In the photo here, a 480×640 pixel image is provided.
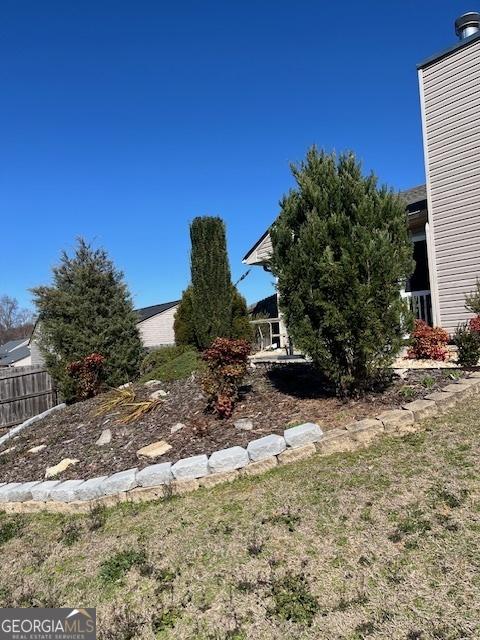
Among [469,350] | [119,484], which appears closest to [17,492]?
[119,484]

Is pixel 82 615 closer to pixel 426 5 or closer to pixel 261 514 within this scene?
pixel 261 514

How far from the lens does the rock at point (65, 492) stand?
4598 millimetres

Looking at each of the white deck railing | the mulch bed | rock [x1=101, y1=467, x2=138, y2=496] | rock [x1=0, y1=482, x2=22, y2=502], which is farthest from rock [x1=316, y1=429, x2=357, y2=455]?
the white deck railing

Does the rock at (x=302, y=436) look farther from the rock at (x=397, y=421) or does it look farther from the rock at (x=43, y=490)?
the rock at (x=43, y=490)

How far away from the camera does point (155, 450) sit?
16.7ft

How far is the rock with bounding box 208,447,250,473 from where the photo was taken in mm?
4328

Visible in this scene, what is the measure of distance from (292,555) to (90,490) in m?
2.46

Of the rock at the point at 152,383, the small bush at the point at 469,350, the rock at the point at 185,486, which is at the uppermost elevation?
the small bush at the point at 469,350

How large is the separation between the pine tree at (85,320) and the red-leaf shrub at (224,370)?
213 inches

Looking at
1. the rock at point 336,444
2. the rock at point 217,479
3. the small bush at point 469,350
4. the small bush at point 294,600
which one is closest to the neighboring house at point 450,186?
the small bush at point 469,350

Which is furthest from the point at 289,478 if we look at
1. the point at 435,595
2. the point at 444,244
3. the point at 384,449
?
the point at 444,244

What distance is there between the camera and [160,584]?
2.90 m

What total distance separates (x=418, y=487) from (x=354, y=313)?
81.5 inches

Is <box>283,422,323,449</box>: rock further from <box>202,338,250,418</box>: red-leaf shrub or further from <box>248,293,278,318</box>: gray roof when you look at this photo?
<box>248,293,278,318</box>: gray roof
